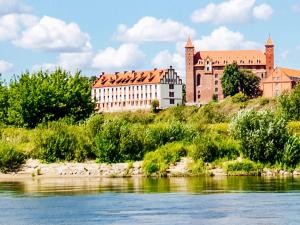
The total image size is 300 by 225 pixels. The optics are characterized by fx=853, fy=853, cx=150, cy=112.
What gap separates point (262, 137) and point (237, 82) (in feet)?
408

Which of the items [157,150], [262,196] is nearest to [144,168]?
[157,150]

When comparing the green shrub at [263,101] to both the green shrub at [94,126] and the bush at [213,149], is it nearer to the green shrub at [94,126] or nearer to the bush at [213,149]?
the green shrub at [94,126]

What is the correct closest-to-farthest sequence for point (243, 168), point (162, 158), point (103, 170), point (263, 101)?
point (243, 168)
point (162, 158)
point (103, 170)
point (263, 101)

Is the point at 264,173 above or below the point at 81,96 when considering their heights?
below

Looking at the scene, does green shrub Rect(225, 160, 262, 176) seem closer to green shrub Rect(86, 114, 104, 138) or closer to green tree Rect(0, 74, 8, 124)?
green shrub Rect(86, 114, 104, 138)

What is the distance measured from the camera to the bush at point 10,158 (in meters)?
57.2

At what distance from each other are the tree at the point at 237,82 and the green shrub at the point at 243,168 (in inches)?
4832

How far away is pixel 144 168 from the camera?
180 feet

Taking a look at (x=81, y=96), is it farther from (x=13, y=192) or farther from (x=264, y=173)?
(x=13, y=192)

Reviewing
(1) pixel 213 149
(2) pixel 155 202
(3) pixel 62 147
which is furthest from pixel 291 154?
(2) pixel 155 202

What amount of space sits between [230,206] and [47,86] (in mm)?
48872

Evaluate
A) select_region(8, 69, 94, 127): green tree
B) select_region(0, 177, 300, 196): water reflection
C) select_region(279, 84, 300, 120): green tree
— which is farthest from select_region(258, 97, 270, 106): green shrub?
select_region(0, 177, 300, 196): water reflection

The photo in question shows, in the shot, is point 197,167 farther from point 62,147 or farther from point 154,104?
point 154,104

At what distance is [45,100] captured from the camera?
7844 centimetres
